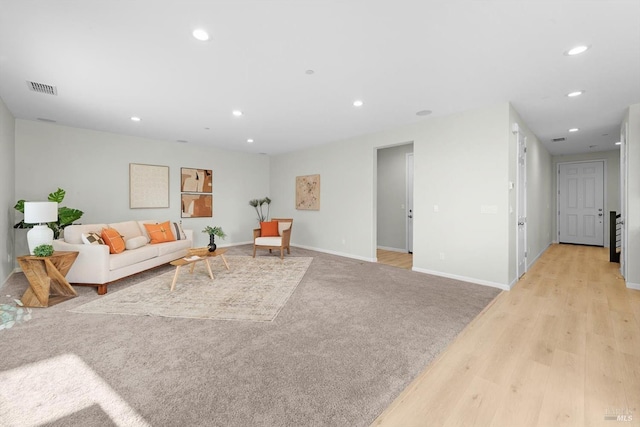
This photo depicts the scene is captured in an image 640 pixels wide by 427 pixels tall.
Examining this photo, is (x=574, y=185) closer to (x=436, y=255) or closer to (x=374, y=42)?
(x=436, y=255)

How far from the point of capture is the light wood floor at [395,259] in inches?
205

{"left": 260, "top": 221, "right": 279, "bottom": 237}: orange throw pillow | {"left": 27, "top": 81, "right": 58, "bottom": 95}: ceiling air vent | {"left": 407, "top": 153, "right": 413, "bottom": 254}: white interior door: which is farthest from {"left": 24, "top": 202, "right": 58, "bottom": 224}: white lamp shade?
{"left": 407, "top": 153, "right": 413, "bottom": 254}: white interior door

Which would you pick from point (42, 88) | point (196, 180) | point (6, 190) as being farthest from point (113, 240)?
point (196, 180)

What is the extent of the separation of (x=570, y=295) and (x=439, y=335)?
92.2 inches

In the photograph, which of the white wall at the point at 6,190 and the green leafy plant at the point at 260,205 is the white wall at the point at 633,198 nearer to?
the green leafy plant at the point at 260,205

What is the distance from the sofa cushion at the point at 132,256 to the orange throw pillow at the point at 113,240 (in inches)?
4.2

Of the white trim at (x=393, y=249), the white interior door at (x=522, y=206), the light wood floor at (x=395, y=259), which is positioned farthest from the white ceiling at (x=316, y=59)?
the white trim at (x=393, y=249)

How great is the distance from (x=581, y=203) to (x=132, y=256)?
10.3m

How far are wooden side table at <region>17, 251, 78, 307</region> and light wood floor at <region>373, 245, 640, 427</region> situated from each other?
148 inches

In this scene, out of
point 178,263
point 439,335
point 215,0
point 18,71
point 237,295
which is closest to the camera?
point 215,0

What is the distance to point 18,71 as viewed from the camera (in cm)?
287

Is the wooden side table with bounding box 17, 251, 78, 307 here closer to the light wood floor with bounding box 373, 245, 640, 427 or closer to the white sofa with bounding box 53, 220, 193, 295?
the white sofa with bounding box 53, 220, 193, 295

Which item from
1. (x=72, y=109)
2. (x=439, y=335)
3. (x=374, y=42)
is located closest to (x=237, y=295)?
(x=439, y=335)

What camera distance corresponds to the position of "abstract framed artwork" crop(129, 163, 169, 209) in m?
5.61
